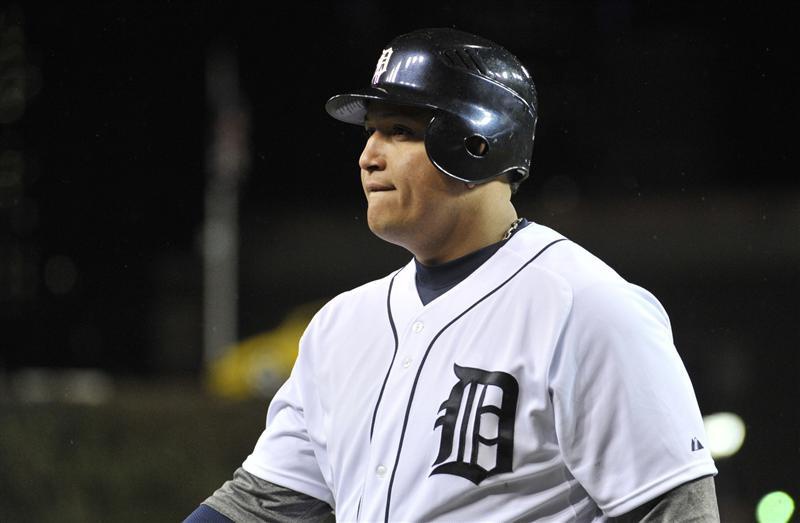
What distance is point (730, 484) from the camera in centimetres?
406

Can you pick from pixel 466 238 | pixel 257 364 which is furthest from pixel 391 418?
pixel 257 364

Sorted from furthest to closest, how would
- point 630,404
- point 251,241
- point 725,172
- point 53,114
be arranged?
1. point 251,241
2. point 725,172
3. point 53,114
4. point 630,404

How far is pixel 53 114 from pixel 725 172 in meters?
8.33

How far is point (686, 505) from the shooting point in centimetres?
172

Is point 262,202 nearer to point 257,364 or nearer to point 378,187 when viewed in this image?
point 257,364

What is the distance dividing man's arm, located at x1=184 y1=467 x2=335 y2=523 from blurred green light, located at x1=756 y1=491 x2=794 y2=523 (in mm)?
2164

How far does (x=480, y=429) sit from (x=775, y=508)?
235 cm

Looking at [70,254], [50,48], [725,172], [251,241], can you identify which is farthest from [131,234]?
[50,48]

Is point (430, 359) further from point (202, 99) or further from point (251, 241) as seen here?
point (251, 241)

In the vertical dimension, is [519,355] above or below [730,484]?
above

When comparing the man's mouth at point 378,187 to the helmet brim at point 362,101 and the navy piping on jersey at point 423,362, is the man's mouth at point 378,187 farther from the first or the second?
the navy piping on jersey at point 423,362

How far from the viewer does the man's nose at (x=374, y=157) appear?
81.7 inches

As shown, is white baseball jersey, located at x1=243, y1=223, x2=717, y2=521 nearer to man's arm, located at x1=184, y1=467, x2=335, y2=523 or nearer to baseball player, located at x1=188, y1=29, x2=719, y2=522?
baseball player, located at x1=188, y1=29, x2=719, y2=522

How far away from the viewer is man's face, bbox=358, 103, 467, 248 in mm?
2059
